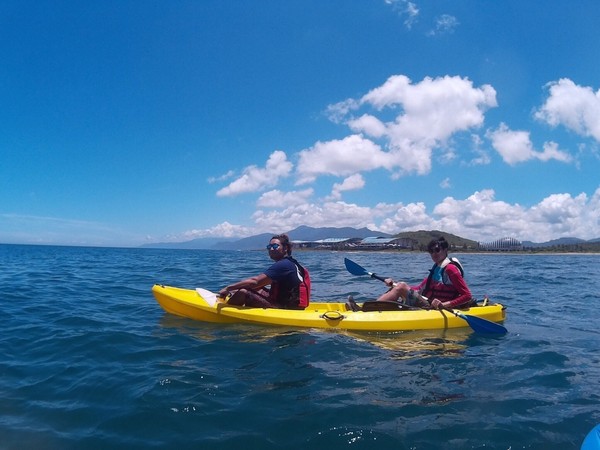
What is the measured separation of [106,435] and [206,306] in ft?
14.9

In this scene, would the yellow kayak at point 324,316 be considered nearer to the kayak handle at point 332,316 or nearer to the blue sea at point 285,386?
the kayak handle at point 332,316

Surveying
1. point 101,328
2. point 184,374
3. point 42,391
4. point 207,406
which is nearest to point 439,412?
point 207,406

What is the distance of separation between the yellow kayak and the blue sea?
211 mm

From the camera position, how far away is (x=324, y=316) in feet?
25.4

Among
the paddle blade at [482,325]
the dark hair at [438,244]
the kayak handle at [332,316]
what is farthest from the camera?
the dark hair at [438,244]

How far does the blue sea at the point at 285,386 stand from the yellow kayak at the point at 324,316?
8.3 inches

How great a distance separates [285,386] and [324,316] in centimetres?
294

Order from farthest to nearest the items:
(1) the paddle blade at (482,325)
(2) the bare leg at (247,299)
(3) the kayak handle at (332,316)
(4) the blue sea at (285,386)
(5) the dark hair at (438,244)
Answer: (5) the dark hair at (438,244), (2) the bare leg at (247,299), (1) the paddle blade at (482,325), (3) the kayak handle at (332,316), (4) the blue sea at (285,386)

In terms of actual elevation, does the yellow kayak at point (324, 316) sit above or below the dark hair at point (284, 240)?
below

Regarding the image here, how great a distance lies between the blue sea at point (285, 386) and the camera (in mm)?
3719

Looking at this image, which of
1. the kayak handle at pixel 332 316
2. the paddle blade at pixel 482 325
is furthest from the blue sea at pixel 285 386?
the kayak handle at pixel 332 316

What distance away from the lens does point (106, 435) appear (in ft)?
12.1

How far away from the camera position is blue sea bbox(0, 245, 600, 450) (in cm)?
372

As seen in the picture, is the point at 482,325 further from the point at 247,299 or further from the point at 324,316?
the point at 247,299
